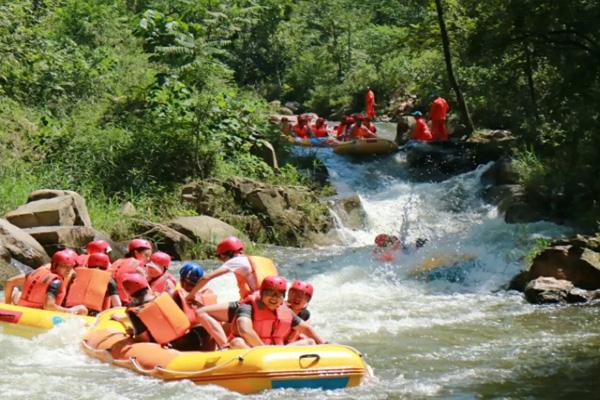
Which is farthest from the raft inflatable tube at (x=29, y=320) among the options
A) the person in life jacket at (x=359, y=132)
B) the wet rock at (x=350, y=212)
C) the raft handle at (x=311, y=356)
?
the person in life jacket at (x=359, y=132)

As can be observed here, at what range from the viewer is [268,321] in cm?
736

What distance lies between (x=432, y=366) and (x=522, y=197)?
8737mm

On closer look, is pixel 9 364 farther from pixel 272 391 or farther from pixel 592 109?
pixel 592 109

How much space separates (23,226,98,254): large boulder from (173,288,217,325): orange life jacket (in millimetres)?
4846

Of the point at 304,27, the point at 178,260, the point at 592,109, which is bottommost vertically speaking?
the point at 178,260

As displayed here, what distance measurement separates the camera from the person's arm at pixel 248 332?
720cm

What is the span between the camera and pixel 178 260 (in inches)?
543

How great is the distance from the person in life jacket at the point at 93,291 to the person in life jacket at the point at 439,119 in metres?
12.4

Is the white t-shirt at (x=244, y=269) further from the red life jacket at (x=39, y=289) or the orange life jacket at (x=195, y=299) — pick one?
the red life jacket at (x=39, y=289)

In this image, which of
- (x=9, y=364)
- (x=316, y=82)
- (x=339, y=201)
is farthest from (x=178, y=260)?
(x=316, y=82)

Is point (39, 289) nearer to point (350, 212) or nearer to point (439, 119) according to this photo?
point (350, 212)

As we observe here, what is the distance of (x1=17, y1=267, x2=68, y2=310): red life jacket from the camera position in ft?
30.0

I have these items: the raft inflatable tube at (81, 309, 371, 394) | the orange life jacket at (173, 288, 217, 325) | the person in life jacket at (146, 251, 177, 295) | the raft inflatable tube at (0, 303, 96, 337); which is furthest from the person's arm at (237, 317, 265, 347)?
the raft inflatable tube at (0, 303, 96, 337)

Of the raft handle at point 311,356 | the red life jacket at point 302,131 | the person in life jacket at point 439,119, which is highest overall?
the person in life jacket at point 439,119
